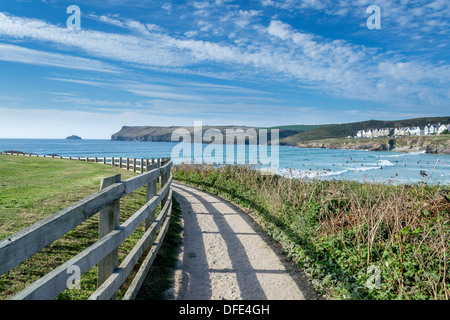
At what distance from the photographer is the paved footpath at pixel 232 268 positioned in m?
4.61

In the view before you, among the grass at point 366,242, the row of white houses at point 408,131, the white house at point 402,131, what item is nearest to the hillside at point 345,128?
the row of white houses at point 408,131

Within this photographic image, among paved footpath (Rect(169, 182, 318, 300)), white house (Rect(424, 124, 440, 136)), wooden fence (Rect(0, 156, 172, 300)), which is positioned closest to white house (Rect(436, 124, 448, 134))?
white house (Rect(424, 124, 440, 136))

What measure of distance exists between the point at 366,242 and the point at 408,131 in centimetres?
16732

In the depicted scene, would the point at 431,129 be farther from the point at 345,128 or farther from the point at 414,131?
the point at 345,128

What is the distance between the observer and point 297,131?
198 meters

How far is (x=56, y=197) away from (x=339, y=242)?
820 centimetres

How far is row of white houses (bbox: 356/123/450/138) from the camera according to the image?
136 m

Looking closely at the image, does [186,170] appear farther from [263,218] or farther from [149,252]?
[149,252]

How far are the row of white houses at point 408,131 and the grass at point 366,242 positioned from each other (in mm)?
152940

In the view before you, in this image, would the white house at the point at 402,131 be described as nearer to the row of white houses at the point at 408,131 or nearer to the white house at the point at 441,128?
the row of white houses at the point at 408,131

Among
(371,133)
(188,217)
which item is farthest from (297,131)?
(188,217)

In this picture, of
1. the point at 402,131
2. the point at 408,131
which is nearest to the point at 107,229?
the point at 408,131

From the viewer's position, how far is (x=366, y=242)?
568cm
